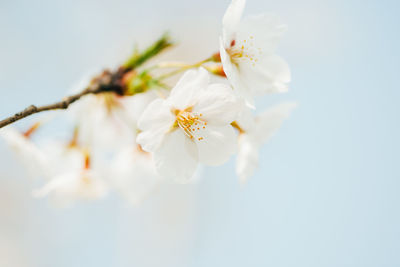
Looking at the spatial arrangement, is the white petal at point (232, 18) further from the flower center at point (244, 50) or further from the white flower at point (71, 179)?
the white flower at point (71, 179)

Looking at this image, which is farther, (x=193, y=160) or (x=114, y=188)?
Result: (x=114, y=188)

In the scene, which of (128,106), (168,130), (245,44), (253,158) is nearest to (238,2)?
(245,44)

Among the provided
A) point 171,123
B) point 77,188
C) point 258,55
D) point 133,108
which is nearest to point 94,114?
point 133,108

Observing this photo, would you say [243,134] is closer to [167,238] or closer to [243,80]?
[243,80]

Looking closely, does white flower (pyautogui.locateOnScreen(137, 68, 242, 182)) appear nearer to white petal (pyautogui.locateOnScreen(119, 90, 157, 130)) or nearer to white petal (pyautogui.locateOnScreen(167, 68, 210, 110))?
white petal (pyautogui.locateOnScreen(167, 68, 210, 110))

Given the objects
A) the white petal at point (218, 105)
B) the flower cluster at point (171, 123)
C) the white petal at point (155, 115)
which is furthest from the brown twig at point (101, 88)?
the white petal at point (218, 105)

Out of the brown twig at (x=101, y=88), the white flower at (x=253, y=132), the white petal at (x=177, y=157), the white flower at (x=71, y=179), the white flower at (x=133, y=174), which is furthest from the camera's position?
the white flower at (x=133, y=174)

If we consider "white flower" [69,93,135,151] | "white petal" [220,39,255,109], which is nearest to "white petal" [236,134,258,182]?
"white petal" [220,39,255,109]
